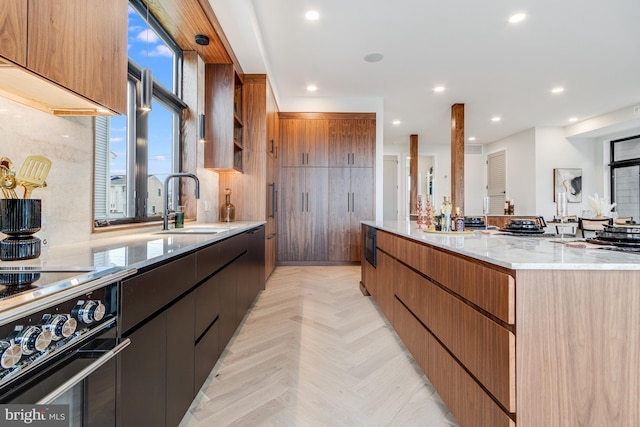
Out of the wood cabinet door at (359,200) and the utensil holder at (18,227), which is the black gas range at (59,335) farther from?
the wood cabinet door at (359,200)

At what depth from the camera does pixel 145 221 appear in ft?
8.00

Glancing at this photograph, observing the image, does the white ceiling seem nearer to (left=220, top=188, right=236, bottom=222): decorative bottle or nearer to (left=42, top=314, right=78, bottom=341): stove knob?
(left=220, top=188, right=236, bottom=222): decorative bottle

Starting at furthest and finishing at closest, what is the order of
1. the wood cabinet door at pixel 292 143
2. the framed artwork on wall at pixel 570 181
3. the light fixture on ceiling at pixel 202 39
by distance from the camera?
the framed artwork on wall at pixel 570 181, the wood cabinet door at pixel 292 143, the light fixture on ceiling at pixel 202 39

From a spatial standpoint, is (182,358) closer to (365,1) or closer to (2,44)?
(2,44)

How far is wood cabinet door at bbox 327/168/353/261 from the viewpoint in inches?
210

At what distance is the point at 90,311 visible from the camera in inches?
30.4

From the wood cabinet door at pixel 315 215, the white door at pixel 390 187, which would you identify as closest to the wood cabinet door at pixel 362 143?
the wood cabinet door at pixel 315 215

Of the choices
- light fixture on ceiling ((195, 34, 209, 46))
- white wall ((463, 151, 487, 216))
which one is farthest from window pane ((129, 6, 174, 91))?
white wall ((463, 151, 487, 216))

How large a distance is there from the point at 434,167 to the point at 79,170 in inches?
356

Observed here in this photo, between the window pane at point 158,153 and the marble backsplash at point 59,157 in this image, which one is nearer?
the marble backsplash at point 59,157

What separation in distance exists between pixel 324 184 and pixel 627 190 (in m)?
6.56

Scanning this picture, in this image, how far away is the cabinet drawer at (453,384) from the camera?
45.3 inches

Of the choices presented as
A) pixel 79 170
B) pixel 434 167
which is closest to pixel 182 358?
pixel 79 170

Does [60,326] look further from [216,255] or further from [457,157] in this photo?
[457,157]
